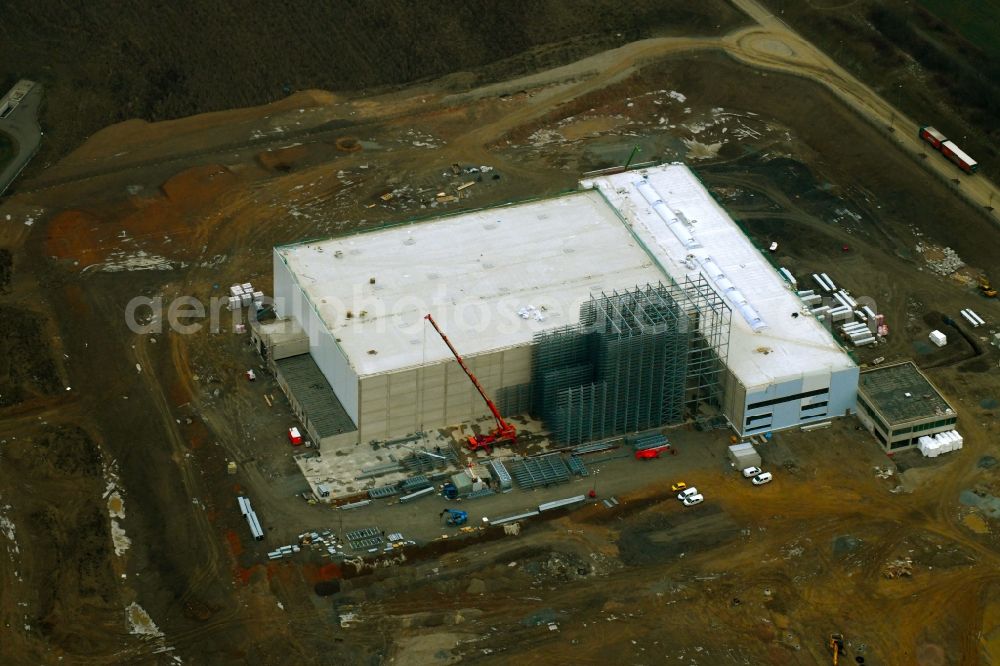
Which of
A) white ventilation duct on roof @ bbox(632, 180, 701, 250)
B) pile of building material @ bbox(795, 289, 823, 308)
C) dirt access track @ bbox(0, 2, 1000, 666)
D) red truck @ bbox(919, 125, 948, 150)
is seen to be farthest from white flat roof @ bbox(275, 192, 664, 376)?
red truck @ bbox(919, 125, 948, 150)

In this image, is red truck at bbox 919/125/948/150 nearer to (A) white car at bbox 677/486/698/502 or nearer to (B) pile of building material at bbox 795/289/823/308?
(B) pile of building material at bbox 795/289/823/308

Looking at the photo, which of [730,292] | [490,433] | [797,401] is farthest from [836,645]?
[730,292]

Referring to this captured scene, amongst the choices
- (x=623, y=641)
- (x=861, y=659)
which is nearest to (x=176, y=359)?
(x=623, y=641)

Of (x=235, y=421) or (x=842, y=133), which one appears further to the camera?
(x=842, y=133)

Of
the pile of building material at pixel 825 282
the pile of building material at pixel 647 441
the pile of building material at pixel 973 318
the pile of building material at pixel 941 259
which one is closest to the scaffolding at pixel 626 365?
the pile of building material at pixel 647 441

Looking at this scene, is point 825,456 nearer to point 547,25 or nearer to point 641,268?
point 641,268

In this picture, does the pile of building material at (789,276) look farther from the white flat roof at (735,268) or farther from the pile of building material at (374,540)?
the pile of building material at (374,540)
